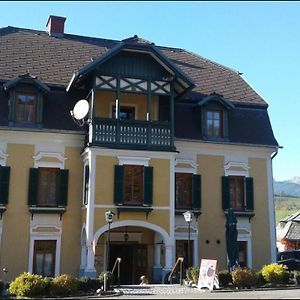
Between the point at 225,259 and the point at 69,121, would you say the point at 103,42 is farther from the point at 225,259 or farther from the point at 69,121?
the point at 225,259

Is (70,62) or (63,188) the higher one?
(70,62)

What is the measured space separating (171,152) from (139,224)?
3.41 m

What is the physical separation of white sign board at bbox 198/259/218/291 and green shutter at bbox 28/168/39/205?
24.9 feet

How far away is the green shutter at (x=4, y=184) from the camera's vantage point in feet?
65.7

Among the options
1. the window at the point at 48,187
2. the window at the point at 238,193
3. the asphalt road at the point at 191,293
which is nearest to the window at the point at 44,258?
the window at the point at 48,187

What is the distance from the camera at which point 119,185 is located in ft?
66.7

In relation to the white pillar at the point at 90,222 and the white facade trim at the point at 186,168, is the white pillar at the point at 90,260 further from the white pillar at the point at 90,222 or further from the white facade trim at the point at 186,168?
the white facade trim at the point at 186,168

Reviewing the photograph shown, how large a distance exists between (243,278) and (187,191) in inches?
233

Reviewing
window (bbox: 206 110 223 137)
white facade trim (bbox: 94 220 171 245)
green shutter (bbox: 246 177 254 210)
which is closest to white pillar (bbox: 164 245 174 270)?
white facade trim (bbox: 94 220 171 245)

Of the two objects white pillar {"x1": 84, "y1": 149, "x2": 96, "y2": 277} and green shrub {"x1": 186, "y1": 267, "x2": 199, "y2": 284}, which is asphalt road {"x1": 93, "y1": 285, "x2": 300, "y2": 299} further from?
white pillar {"x1": 84, "y1": 149, "x2": 96, "y2": 277}

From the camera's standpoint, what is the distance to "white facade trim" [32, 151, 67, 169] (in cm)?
2095

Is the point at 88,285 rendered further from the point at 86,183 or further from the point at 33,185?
the point at 33,185

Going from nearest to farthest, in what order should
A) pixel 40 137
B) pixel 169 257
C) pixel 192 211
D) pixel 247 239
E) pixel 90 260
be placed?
pixel 90 260, pixel 169 257, pixel 40 137, pixel 192 211, pixel 247 239

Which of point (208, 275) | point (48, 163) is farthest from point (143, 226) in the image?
point (48, 163)
